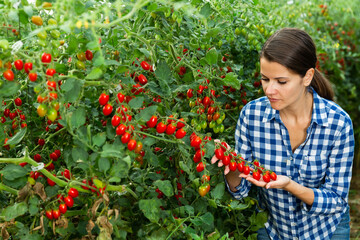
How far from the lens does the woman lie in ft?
4.65

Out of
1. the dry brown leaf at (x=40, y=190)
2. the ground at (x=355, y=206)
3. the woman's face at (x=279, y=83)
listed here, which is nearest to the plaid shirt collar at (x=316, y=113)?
the woman's face at (x=279, y=83)

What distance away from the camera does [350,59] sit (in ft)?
A: 11.8

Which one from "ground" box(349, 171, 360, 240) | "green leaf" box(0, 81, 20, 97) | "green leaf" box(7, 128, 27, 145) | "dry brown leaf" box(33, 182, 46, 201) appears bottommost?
"ground" box(349, 171, 360, 240)

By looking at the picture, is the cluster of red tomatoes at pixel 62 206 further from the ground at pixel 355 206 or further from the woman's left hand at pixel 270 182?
the ground at pixel 355 206

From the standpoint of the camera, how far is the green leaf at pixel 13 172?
3.52 feet

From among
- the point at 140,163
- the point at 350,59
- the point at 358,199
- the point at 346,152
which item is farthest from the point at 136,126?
the point at 350,59

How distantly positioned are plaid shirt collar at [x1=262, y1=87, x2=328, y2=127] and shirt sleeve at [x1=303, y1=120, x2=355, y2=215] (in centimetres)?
8

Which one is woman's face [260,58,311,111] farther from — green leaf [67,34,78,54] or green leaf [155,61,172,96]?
green leaf [67,34,78,54]

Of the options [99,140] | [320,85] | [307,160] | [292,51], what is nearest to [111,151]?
[99,140]

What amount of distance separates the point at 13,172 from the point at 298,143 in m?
1.03

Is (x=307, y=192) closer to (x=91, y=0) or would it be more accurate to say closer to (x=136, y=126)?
(x=136, y=126)

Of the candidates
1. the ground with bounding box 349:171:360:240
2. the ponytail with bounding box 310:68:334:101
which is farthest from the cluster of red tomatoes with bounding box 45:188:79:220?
the ground with bounding box 349:171:360:240

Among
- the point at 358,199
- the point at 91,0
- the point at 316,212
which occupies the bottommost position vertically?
the point at 358,199

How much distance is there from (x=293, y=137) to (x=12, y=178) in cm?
102
